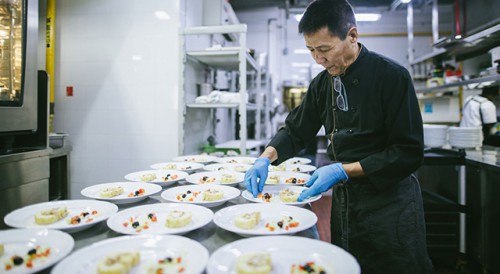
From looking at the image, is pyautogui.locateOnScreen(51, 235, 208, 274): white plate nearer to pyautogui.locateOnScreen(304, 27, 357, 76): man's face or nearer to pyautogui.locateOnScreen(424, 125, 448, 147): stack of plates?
pyautogui.locateOnScreen(304, 27, 357, 76): man's face

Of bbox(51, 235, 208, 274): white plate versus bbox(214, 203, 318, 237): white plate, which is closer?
bbox(51, 235, 208, 274): white plate

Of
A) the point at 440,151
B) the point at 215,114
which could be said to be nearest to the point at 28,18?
the point at 215,114

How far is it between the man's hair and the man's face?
0.9 inches

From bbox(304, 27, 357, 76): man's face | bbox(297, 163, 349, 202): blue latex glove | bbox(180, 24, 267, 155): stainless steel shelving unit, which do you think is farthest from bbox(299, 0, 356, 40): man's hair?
bbox(180, 24, 267, 155): stainless steel shelving unit

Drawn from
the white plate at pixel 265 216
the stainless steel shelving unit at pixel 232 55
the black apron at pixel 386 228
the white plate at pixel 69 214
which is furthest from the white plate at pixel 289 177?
the stainless steel shelving unit at pixel 232 55

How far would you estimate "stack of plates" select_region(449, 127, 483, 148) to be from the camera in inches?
130

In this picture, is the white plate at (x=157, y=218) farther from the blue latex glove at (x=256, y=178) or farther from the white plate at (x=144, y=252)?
the blue latex glove at (x=256, y=178)

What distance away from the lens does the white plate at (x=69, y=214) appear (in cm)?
106

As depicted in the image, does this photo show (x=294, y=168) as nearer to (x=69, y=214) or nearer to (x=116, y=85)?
(x=69, y=214)

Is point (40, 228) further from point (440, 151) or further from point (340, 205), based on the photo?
point (440, 151)

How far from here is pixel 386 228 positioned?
141cm

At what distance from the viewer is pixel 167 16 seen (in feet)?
10.7

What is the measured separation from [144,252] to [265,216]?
522 millimetres

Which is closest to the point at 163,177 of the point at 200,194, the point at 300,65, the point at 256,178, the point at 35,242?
the point at 200,194
